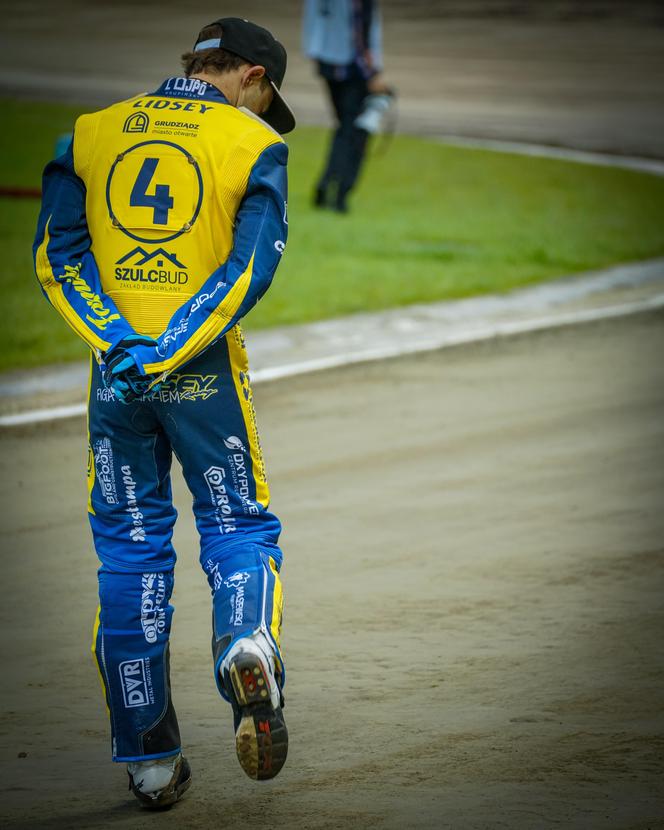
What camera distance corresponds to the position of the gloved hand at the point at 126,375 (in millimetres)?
3482

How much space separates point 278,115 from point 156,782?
5.84 ft

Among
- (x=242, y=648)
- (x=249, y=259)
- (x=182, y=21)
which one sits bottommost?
(x=182, y=21)

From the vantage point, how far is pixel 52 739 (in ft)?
13.4

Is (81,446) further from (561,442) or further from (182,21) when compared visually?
(182,21)

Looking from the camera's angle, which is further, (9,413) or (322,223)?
(322,223)

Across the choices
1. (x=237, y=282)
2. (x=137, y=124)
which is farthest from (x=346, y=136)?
(x=237, y=282)

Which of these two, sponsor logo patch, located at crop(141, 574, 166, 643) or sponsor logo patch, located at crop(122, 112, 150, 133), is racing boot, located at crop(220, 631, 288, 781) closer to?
sponsor logo patch, located at crop(141, 574, 166, 643)

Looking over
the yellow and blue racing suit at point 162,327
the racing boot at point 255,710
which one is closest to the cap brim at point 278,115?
the yellow and blue racing suit at point 162,327

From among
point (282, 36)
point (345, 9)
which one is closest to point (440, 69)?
point (282, 36)

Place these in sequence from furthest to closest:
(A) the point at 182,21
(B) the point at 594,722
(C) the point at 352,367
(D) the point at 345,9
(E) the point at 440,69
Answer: (A) the point at 182,21
(E) the point at 440,69
(D) the point at 345,9
(C) the point at 352,367
(B) the point at 594,722

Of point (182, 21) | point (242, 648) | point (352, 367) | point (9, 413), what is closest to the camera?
point (242, 648)

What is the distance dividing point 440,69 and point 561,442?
18397 millimetres

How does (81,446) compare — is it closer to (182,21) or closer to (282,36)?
(282,36)

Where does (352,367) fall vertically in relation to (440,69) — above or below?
above
